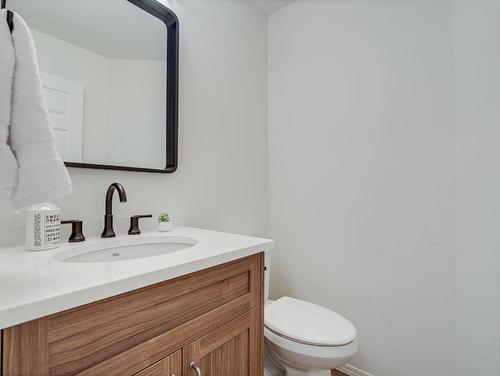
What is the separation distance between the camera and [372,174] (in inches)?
55.4

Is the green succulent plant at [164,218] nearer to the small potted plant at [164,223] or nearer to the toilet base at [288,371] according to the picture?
the small potted plant at [164,223]

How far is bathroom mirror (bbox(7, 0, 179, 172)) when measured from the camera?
912mm

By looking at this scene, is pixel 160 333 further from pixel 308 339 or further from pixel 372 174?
pixel 372 174

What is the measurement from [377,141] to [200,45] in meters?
1.13

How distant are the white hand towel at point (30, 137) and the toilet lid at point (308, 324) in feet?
3.35

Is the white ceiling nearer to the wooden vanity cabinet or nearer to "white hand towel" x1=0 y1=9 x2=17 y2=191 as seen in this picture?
"white hand towel" x1=0 y1=9 x2=17 y2=191

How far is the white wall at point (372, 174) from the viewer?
3.98ft

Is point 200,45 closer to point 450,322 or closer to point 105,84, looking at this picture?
point 105,84

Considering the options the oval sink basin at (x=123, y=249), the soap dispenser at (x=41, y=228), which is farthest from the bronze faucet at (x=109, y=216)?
the soap dispenser at (x=41, y=228)

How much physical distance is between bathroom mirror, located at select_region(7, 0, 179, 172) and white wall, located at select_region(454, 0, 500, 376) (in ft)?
4.44

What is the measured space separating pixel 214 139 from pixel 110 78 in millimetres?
586

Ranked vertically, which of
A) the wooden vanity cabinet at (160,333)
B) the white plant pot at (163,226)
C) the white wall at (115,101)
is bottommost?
the wooden vanity cabinet at (160,333)

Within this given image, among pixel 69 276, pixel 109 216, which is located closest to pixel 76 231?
pixel 109 216

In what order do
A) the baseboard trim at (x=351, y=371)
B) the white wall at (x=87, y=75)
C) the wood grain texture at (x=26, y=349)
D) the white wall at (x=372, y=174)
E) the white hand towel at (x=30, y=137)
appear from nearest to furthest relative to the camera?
the wood grain texture at (x=26, y=349) < the white hand towel at (x=30, y=137) < the white wall at (x=87, y=75) < the white wall at (x=372, y=174) < the baseboard trim at (x=351, y=371)
